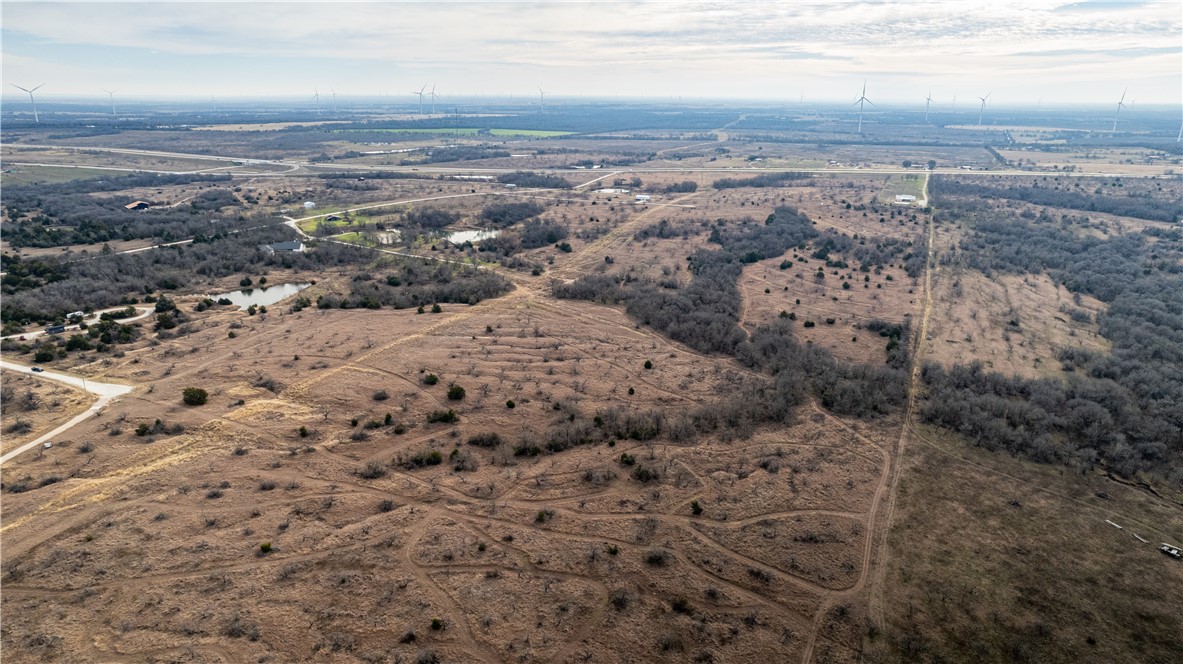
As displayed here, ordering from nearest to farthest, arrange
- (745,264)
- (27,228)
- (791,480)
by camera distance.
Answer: (791,480) → (745,264) → (27,228)

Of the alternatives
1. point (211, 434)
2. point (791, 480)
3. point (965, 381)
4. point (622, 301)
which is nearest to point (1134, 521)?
point (965, 381)

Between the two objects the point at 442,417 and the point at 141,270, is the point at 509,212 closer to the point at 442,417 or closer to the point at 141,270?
the point at 141,270

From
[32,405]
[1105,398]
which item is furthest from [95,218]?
[1105,398]

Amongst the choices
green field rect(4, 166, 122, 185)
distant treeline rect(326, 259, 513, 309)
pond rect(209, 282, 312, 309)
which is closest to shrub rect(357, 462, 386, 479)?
distant treeline rect(326, 259, 513, 309)

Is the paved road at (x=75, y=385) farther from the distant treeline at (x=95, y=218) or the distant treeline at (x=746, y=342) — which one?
the distant treeline at (x=95, y=218)

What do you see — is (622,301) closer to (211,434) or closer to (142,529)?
(211,434)

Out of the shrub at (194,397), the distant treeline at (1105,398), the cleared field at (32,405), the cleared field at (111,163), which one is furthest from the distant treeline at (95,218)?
the distant treeline at (1105,398)
